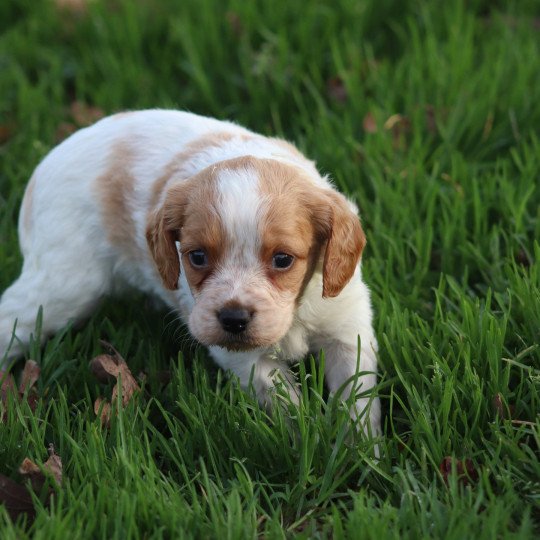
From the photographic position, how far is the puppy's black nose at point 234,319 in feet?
10.1

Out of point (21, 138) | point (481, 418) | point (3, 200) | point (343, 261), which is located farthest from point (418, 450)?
point (21, 138)

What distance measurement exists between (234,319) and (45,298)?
1.10 metres

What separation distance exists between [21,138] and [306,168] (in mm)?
2304

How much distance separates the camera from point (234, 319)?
309cm

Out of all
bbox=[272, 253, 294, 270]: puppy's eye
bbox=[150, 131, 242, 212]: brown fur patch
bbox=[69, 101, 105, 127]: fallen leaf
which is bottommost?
bbox=[69, 101, 105, 127]: fallen leaf

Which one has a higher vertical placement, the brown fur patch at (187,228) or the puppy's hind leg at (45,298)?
the brown fur patch at (187,228)

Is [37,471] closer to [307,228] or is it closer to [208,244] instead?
[208,244]

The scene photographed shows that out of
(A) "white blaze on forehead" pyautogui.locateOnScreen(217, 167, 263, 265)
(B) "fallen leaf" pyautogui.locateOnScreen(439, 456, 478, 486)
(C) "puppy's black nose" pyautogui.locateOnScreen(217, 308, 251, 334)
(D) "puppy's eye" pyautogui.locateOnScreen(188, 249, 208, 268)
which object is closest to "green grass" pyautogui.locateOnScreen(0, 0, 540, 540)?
(B) "fallen leaf" pyautogui.locateOnScreen(439, 456, 478, 486)

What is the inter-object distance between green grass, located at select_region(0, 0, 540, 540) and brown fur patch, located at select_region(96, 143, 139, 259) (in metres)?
0.39

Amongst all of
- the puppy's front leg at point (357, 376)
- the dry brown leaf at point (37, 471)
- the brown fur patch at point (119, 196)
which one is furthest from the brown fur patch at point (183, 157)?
the dry brown leaf at point (37, 471)

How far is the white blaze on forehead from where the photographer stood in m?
3.10

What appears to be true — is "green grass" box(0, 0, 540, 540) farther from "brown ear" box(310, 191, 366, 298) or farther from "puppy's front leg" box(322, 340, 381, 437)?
"brown ear" box(310, 191, 366, 298)

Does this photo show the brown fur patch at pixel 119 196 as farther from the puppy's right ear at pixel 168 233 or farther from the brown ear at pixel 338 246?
Answer: the brown ear at pixel 338 246

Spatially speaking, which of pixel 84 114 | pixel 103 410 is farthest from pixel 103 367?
pixel 84 114
